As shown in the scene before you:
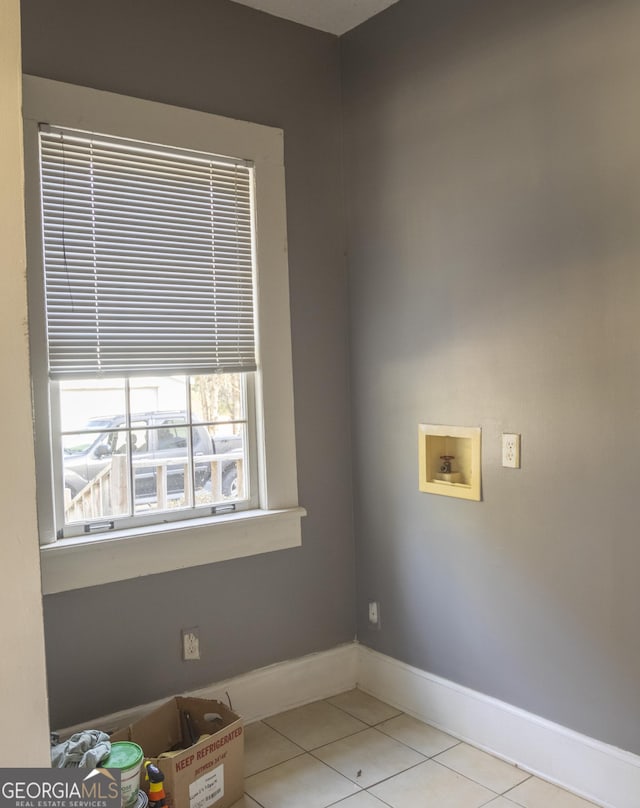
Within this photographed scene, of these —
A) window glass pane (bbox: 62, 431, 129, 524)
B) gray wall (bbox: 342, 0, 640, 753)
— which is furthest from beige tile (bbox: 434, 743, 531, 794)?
window glass pane (bbox: 62, 431, 129, 524)

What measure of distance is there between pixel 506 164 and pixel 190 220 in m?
1.17

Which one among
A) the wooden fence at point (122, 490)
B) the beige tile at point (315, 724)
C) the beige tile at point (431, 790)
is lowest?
the beige tile at point (315, 724)

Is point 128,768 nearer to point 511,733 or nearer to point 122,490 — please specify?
point 122,490

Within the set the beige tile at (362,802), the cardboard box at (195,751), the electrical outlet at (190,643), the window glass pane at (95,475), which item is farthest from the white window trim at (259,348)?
the beige tile at (362,802)

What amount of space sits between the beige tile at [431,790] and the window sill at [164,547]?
955 millimetres

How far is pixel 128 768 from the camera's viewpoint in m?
1.98

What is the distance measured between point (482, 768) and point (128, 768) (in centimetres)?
121

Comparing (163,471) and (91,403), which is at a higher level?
(91,403)

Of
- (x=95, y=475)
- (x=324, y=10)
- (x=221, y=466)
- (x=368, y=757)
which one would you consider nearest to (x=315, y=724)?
(x=368, y=757)

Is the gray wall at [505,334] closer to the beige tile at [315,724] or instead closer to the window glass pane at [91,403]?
the beige tile at [315,724]

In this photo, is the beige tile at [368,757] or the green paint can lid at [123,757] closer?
the green paint can lid at [123,757]

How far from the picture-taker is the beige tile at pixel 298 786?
2297mm

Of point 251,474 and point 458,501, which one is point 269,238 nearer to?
point 251,474

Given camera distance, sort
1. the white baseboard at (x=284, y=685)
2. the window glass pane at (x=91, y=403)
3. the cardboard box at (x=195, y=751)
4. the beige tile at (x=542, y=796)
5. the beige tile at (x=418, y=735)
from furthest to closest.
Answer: the white baseboard at (x=284, y=685)
the beige tile at (x=418, y=735)
the window glass pane at (x=91, y=403)
the beige tile at (x=542, y=796)
the cardboard box at (x=195, y=751)
